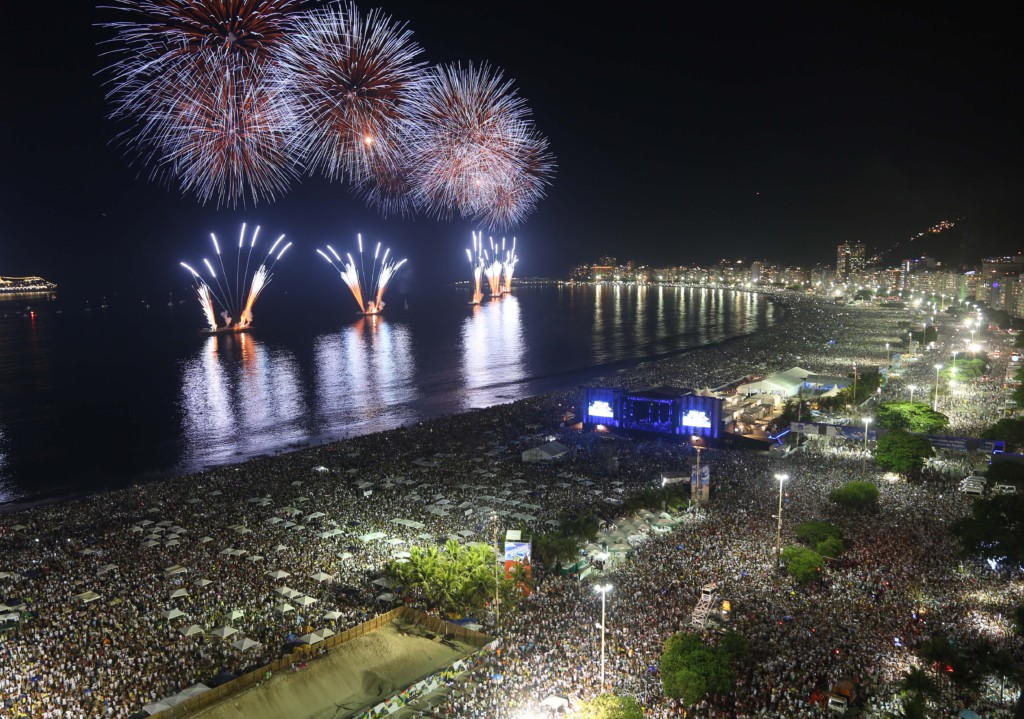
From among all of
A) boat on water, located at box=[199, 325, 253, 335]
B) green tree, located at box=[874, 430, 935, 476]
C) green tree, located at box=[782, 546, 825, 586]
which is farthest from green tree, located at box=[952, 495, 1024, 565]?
boat on water, located at box=[199, 325, 253, 335]

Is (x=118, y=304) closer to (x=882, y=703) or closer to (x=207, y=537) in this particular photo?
(x=207, y=537)

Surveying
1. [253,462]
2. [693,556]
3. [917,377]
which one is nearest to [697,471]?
[693,556]

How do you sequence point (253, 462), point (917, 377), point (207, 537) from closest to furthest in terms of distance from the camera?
point (207, 537), point (253, 462), point (917, 377)

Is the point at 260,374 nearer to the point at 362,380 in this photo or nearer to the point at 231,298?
the point at 362,380

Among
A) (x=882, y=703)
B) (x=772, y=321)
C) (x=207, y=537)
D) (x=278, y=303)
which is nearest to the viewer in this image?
(x=882, y=703)

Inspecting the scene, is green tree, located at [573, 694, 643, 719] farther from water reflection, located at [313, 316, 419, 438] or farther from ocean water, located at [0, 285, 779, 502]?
water reflection, located at [313, 316, 419, 438]

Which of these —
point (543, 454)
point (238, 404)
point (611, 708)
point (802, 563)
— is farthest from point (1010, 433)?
point (238, 404)
